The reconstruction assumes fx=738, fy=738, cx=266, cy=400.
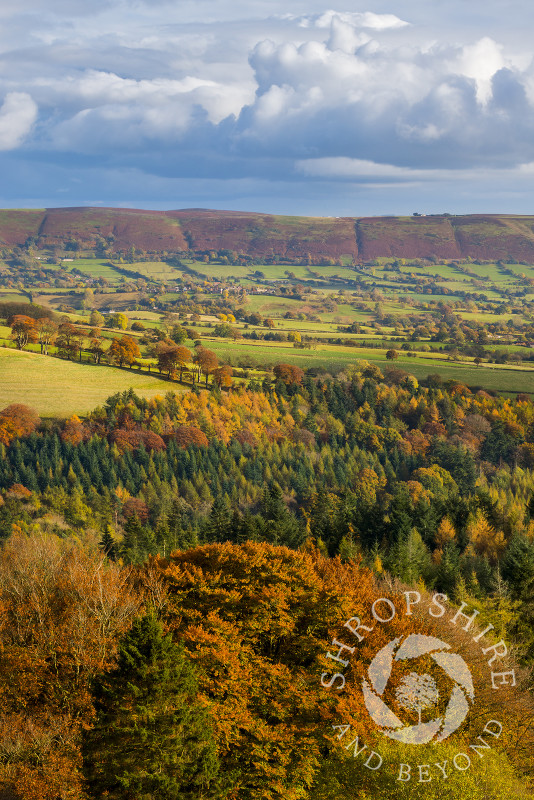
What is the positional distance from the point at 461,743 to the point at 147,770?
580 inches

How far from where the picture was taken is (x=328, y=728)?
3641 centimetres

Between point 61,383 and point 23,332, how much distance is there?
112 ft

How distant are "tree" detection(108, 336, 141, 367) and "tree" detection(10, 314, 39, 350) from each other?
22803mm

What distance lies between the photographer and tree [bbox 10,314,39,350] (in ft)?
607

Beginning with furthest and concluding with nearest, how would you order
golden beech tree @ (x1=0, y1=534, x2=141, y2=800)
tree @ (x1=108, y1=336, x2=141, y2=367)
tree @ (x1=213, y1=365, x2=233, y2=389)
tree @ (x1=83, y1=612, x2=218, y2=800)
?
tree @ (x1=108, y1=336, x2=141, y2=367) → tree @ (x1=213, y1=365, x2=233, y2=389) → golden beech tree @ (x1=0, y1=534, x2=141, y2=800) → tree @ (x1=83, y1=612, x2=218, y2=800)

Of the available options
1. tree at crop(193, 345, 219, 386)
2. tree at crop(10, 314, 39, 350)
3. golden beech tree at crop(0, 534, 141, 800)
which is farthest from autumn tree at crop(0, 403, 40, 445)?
golden beech tree at crop(0, 534, 141, 800)

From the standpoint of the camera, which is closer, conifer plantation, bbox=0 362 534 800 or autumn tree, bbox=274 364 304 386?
conifer plantation, bbox=0 362 534 800

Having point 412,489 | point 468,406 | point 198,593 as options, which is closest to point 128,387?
point 412,489

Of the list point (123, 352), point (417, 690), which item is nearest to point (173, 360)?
point (123, 352)

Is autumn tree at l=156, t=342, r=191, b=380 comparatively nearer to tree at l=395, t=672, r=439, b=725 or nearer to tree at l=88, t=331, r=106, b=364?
tree at l=88, t=331, r=106, b=364

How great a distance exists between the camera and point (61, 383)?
16050cm

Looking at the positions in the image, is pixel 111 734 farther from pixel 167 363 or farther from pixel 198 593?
pixel 167 363

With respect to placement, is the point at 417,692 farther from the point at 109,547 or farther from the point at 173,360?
the point at 173,360

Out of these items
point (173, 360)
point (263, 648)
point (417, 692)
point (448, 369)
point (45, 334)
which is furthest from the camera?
point (45, 334)
